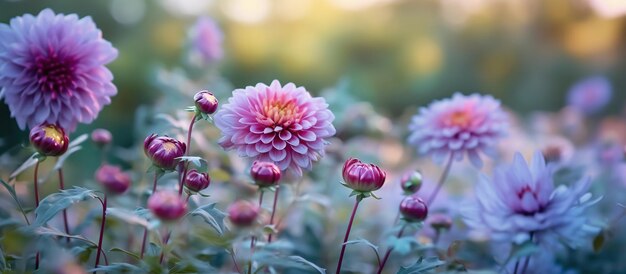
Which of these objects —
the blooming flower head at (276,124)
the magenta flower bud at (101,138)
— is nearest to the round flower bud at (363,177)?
the blooming flower head at (276,124)

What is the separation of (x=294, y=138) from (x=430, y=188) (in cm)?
86

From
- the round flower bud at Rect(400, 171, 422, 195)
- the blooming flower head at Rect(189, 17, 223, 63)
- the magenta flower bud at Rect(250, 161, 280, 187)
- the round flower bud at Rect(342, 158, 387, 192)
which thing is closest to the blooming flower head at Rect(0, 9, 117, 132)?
the magenta flower bud at Rect(250, 161, 280, 187)

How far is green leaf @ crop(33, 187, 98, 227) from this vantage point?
69 centimetres

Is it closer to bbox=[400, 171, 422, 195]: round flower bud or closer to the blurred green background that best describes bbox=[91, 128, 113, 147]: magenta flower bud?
bbox=[400, 171, 422, 195]: round flower bud

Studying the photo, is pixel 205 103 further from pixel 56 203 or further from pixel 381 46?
pixel 381 46

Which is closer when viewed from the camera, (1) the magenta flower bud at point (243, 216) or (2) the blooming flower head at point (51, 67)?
(1) the magenta flower bud at point (243, 216)

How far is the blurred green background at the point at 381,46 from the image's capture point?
11.2 feet

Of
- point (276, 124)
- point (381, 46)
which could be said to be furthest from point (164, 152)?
point (381, 46)

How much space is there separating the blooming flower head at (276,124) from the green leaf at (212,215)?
0.09 metres

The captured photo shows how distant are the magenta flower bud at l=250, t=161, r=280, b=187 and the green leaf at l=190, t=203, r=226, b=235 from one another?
0.23 ft

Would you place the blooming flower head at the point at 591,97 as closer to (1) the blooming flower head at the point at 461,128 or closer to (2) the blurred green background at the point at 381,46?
(2) the blurred green background at the point at 381,46

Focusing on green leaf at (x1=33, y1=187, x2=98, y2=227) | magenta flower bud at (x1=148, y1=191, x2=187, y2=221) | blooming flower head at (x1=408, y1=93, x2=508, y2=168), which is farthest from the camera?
blooming flower head at (x1=408, y1=93, x2=508, y2=168)

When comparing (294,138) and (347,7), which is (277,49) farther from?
(294,138)

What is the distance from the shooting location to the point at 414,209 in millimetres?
810
